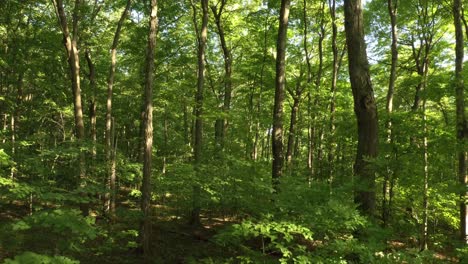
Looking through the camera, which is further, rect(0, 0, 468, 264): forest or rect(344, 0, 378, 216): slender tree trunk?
rect(344, 0, 378, 216): slender tree trunk

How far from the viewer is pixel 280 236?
259 inches

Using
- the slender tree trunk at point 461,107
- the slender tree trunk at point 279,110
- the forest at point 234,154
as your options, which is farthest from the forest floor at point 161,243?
the slender tree trunk at point 279,110

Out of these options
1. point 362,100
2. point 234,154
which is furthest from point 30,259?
point 234,154

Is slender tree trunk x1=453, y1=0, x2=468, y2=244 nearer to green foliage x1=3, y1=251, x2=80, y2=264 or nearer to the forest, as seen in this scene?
the forest

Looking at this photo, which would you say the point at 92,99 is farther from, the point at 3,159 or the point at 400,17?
the point at 400,17

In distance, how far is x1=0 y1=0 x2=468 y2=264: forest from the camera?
5.94 metres

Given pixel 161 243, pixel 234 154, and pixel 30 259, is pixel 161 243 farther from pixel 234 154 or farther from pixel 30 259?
pixel 30 259

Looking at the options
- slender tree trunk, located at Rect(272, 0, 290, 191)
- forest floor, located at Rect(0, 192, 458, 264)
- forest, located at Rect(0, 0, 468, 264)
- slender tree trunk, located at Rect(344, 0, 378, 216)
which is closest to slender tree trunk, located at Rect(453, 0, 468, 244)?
forest, located at Rect(0, 0, 468, 264)

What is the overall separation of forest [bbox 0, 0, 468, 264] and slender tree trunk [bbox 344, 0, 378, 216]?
0.03m

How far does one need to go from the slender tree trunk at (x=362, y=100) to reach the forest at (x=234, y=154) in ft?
0.09

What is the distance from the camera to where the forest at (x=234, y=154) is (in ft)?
19.5

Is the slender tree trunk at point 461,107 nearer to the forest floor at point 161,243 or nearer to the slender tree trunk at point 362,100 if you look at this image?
the forest floor at point 161,243

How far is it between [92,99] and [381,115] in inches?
518

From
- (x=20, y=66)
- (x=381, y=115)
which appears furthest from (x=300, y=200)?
(x=20, y=66)
